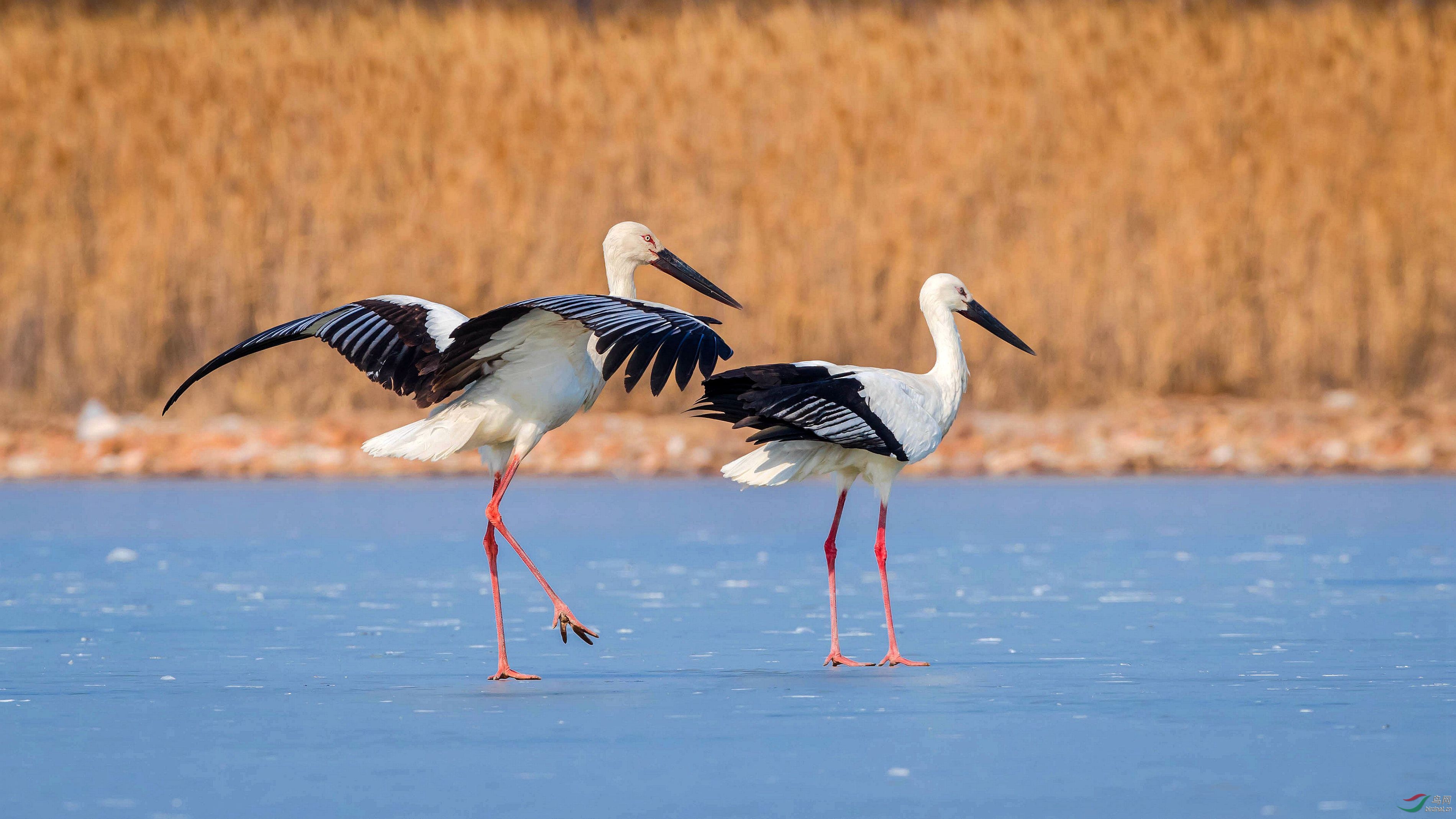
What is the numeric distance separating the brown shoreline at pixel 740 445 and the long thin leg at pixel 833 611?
244 inches

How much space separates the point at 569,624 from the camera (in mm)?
6570

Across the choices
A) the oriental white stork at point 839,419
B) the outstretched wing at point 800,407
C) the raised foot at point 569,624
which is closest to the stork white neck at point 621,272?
the oriental white stork at point 839,419

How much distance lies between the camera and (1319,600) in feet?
24.6

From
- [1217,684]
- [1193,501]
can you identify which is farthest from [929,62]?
[1217,684]

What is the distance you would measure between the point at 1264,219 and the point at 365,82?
815 cm

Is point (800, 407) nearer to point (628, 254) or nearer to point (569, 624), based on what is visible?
point (569, 624)

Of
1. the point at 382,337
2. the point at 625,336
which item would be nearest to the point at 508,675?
the point at 625,336

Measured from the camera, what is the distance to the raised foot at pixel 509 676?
6055 mm

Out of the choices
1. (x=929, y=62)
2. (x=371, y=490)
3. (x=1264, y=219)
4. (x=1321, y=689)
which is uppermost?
(x=929, y=62)

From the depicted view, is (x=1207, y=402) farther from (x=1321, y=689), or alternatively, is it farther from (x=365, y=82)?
(x=1321, y=689)

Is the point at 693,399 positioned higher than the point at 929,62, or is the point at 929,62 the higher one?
the point at 929,62

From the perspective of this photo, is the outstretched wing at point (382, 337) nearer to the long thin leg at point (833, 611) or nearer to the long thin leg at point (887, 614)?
the long thin leg at point (833, 611)

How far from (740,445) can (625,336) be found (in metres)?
8.13

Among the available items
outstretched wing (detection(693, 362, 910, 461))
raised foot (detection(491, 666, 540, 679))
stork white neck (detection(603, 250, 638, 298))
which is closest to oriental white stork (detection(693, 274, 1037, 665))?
outstretched wing (detection(693, 362, 910, 461))
